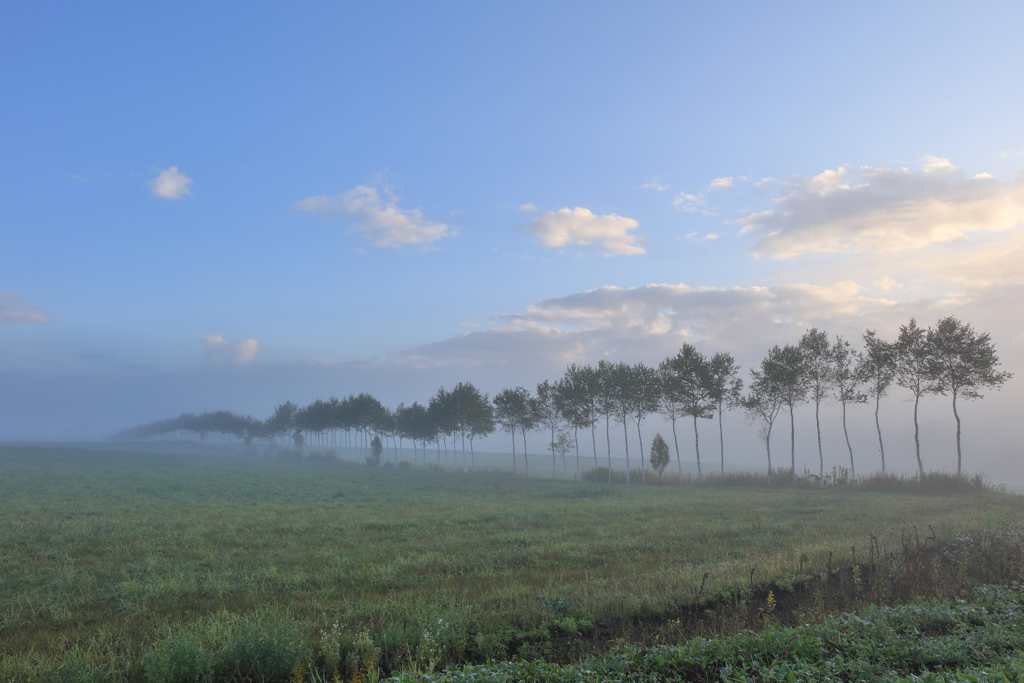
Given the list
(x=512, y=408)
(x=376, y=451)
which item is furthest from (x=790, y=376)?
(x=376, y=451)

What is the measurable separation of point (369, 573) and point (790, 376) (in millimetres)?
47153

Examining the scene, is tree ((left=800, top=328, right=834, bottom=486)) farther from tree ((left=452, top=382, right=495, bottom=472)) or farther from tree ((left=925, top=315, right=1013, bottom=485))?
tree ((left=452, top=382, right=495, bottom=472))

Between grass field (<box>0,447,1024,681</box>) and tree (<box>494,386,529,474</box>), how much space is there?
4857cm

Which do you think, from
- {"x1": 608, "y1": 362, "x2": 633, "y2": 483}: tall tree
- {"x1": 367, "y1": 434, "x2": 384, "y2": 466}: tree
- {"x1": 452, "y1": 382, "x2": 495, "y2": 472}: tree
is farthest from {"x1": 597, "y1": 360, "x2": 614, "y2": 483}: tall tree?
{"x1": 367, "y1": 434, "x2": 384, "y2": 466}: tree

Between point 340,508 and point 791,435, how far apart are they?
140 ft

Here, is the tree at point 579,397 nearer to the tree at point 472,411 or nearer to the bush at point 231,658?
the tree at point 472,411

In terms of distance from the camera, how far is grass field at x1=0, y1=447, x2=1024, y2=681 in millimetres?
6633

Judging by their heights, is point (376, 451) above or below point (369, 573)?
below

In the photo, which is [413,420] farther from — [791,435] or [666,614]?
[666,614]

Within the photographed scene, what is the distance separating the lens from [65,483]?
35.6m

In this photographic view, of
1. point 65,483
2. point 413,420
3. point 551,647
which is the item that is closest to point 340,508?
point 551,647

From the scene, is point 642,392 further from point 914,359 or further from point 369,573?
point 369,573

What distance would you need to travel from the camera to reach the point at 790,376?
153ft

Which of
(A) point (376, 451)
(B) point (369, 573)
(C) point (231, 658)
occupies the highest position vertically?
(C) point (231, 658)
